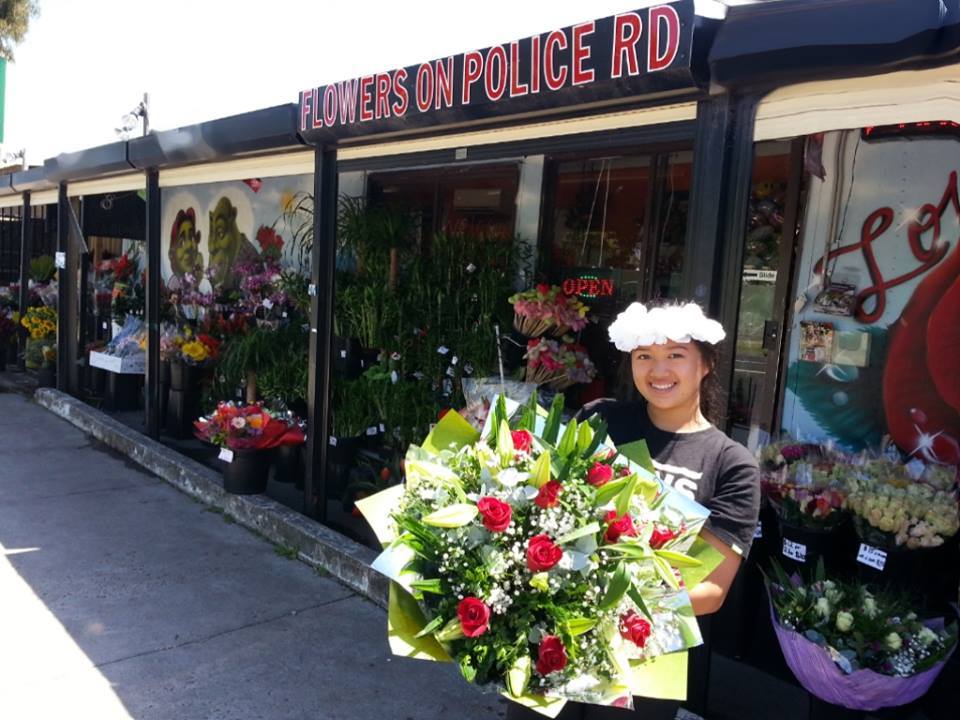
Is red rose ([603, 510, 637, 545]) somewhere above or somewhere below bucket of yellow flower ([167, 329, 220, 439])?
above

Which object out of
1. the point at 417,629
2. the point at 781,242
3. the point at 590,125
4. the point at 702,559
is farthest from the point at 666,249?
the point at 417,629

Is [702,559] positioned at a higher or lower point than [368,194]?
lower

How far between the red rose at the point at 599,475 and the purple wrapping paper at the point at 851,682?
1372 mm

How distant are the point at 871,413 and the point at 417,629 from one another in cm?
332

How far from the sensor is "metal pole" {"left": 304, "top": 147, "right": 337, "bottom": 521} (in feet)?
16.2

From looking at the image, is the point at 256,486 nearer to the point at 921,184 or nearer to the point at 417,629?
the point at 417,629

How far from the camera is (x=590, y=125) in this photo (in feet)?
11.0

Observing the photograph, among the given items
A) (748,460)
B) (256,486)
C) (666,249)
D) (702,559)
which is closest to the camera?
(702,559)

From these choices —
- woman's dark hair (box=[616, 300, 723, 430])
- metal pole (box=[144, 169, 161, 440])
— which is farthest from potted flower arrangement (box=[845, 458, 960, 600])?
metal pole (box=[144, 169, 161, 440])

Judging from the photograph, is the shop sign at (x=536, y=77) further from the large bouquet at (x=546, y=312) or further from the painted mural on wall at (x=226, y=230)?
the painted mural on wall at (x=226, y=230)

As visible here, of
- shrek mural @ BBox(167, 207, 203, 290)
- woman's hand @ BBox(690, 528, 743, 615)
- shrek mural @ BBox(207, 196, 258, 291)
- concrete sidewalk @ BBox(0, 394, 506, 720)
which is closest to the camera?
woman's hand @ BBox(690, 528, 743, 615)

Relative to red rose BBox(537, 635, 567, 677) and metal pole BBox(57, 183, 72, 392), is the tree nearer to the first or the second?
metal pole BBox(57, 183, 72, 392)

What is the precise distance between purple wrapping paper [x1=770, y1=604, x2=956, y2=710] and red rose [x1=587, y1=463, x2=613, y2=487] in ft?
4.50

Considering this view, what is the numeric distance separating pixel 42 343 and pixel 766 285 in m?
8.51
